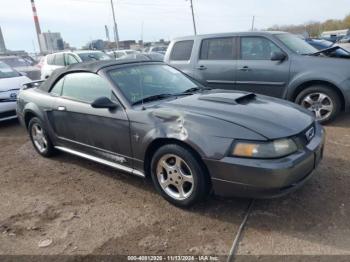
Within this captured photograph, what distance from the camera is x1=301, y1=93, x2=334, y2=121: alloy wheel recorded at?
5.79m

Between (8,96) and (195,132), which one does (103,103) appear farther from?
(8,96)

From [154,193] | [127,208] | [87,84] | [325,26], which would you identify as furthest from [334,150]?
[325,26]

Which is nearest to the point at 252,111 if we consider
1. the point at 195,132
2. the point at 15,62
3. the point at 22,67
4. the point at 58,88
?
the point at 195,132

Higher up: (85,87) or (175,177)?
(85,87)

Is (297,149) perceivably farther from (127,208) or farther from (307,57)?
(307,57)

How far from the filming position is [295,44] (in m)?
6.37

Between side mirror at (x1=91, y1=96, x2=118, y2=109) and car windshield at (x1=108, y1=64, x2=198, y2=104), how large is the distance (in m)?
0.19

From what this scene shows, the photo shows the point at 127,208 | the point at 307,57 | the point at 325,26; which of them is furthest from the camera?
the point at 325,26

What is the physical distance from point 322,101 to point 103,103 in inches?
165

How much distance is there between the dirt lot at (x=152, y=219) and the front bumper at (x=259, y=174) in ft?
1.17

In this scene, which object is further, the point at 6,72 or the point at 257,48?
the point at 6,72

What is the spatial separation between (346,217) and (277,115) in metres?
1.13

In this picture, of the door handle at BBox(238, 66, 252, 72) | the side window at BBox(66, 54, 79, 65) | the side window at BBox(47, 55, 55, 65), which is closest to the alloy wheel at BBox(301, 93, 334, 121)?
the door handle at BBox(238, 66, 252, 72)

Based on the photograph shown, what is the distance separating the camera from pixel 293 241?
8.92ft
